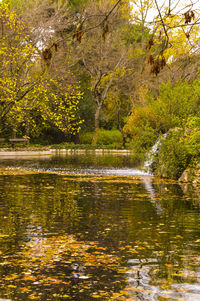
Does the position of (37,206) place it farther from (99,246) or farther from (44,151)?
(44,151)

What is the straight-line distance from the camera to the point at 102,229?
10.6 metres

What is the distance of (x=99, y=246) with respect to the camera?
29.2 ft

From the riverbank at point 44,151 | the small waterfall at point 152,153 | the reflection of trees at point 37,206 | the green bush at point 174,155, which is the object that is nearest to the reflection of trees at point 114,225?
the reflection of trees at point 37,206

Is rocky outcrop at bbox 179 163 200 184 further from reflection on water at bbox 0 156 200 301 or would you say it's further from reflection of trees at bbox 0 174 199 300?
reflection on water at bbox 0 156 200 301

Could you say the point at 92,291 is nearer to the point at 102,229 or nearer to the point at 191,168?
the point at 102,229

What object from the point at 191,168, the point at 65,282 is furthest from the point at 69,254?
the point at 191,168

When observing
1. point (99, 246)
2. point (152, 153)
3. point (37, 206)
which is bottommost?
point (37, 206)

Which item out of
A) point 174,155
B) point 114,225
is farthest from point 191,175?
point 114,225

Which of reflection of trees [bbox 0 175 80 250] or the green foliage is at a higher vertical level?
the green foliage

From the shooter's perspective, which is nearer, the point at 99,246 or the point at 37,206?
the point at 99,246

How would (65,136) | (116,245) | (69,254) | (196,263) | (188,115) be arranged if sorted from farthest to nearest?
(65,136) → (188,115) → (116,245) → (69,254) → (196,263)

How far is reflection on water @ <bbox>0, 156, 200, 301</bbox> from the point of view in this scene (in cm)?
636

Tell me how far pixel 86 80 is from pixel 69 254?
56.8m

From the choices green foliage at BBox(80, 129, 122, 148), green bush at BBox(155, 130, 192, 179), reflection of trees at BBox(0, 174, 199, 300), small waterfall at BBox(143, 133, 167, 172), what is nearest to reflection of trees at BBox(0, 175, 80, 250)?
reflection of trees at BBox(0, 174, 199, 300)
